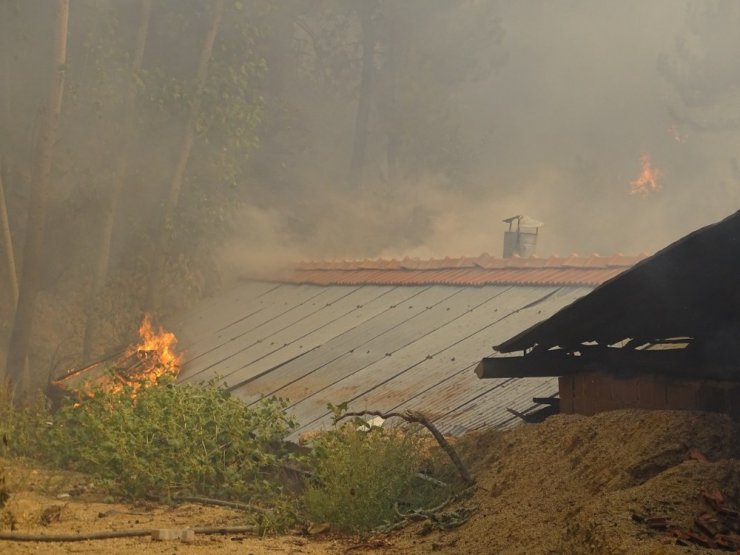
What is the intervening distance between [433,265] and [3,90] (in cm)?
1114

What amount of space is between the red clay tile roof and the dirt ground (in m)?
4.97

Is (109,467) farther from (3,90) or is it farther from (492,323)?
(3,90)

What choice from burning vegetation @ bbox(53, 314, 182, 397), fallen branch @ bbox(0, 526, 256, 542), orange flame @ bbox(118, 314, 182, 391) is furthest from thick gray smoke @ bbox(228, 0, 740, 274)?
fallen branch @ bbox(0, 526, 256, 542)

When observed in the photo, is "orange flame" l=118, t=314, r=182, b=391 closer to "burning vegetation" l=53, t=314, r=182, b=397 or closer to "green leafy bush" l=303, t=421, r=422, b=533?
"burning vegetation" l=53, t=314, r=182, b=397

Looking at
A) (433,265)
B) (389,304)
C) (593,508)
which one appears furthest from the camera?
(433,265)

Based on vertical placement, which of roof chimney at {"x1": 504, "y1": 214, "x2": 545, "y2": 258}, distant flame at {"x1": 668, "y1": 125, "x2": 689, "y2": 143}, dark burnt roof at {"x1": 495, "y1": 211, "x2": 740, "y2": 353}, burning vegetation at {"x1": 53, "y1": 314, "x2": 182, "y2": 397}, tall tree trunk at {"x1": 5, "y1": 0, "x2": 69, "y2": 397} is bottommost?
→ dark burnt roof at {"x1": 495, "y1": 211, "x2": 740, "y2": 353}

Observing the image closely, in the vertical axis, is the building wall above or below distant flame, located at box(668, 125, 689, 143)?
below

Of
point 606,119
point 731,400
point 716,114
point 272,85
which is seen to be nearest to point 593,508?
point 731,400

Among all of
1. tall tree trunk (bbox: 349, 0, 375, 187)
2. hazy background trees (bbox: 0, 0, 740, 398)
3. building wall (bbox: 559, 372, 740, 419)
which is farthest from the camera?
tall tree trunk (bbox: 349, 0, 375, 187)

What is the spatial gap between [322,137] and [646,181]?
1207 cm

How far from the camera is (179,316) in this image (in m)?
22.0

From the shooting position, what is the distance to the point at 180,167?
23.4m

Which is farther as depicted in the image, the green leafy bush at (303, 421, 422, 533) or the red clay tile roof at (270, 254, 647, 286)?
the red clay tile roof at (270, 254, 647, 286)

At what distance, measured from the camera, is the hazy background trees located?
2331 centimetres
